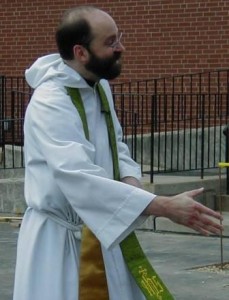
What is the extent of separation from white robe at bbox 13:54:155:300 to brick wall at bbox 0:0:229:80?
11396 millimetres

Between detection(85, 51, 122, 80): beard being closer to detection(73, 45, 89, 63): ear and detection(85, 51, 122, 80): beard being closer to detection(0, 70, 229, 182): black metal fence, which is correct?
detection(73, 45, 89, 63): ear

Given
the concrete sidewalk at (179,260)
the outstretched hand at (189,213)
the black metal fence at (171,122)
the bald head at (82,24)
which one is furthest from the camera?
the black metal fence at (171,122)

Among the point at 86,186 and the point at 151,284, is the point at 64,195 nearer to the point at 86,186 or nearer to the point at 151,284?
the point at 86,186

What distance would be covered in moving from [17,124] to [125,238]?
1314cm

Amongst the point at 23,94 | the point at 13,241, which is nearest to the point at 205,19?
the point at 23,94

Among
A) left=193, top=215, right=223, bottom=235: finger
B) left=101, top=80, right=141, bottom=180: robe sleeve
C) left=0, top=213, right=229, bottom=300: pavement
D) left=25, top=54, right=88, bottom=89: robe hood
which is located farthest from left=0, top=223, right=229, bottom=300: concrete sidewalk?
left=193, top=215, right=223, bottom=235: finger

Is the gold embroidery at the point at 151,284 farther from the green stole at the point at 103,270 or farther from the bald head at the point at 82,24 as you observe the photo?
the bald head at the point at 82,24

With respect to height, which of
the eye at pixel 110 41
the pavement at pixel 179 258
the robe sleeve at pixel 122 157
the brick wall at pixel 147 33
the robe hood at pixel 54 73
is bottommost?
the pavement at pixel 179 258

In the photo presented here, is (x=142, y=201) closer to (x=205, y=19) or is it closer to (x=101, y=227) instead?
(x=101, y=227)

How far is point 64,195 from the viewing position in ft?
12.4

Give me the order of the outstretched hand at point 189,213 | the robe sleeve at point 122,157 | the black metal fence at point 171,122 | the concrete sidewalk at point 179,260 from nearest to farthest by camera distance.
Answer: the outstretched hand at point 189,213 < the robe sleeve at point 122,157 < the concrete sidewalk at point 179,260 < the black metal fence at point 171,122

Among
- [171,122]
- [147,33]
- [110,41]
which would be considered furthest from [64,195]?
[147,33]

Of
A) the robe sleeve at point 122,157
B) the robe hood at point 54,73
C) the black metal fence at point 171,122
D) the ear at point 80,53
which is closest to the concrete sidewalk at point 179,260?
the black metal fence at point 171,122

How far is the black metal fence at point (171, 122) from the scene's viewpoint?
14.1 metres
